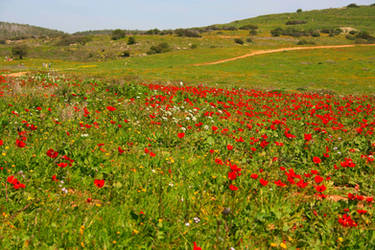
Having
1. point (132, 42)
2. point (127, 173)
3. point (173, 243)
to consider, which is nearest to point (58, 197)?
point (127, 173)

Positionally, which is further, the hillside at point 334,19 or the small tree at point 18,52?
the hillside at point 334,19

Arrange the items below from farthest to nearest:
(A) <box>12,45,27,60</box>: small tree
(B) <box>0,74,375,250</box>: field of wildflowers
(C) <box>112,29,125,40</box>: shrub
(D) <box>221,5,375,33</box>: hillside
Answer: (D) <box>221,5,375,33</box>: hillside
(C) <box>112,29,125,40</box>: shrub
(A) <box>12,45,27,60</box>: small tree
(B) <box>0,74,375,250</box>: field of wildflowers

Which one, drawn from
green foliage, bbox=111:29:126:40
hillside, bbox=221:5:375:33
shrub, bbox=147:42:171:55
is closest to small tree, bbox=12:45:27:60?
shrub, bbox=147:42:171:55

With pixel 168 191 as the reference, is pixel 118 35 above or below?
above

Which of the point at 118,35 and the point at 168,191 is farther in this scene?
the point at 118,35

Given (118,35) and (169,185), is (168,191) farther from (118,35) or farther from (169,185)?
(118,35)

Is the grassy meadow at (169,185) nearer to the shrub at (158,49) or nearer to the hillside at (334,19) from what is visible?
the shrub at (158,49)

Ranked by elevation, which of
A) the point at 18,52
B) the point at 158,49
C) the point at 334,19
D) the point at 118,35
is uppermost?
the point at 334,19

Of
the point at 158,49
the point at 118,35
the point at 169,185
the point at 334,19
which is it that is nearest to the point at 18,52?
the point at 158,49

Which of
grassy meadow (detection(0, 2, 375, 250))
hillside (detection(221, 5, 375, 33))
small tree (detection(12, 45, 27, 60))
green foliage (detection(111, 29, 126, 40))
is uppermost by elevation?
hillside (detection(221, 5, 375, 33))

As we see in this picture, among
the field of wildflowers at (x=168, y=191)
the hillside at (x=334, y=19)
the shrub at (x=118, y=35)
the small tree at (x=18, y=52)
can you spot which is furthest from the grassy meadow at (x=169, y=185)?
the hillside at (x=334, y=19)

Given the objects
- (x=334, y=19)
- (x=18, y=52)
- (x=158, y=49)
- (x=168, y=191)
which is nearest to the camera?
(x=168, y=191)

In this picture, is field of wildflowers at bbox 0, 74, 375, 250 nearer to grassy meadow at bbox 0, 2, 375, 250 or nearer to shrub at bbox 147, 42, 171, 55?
grassy meadow at bbox 0, 2, 375, 250

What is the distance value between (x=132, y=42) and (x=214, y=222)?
68579 mm
